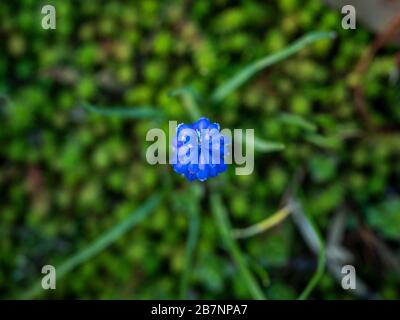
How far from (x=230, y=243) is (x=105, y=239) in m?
0.26

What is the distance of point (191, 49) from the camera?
158 centimetres

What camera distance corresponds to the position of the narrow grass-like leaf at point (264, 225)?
1.56 metres

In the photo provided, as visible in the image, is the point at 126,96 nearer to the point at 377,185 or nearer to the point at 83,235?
the point at 83,235

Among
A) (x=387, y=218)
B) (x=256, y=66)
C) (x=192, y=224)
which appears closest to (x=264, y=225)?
(x=192, y=224)

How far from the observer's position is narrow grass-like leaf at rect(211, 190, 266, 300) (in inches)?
53.3

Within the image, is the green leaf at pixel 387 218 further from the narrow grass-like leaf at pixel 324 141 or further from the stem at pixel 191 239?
the stem at pixel 191 239

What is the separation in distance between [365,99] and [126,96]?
559mm

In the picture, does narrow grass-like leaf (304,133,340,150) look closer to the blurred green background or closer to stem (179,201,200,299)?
the blurred green background

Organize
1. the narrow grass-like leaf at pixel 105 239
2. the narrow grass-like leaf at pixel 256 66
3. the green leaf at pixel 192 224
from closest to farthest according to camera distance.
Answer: the narrow grass-like leaf at pixel 256 66 < the narrow grass-like leaf at pixel 105 239 < the green leaf at pixel 192 224

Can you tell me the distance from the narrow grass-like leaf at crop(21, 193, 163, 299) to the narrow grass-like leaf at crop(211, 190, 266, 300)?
4.9 inches

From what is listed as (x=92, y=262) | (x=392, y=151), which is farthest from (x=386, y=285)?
(x=92, y=262)

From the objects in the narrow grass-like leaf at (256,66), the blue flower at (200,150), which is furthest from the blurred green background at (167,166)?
the blue flower at (200,150)

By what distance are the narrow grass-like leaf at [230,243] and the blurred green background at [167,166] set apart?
44 millimetres

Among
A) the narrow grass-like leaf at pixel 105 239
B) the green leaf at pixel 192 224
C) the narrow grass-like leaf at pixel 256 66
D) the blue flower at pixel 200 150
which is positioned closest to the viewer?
the blue flower at pixel 200 150
